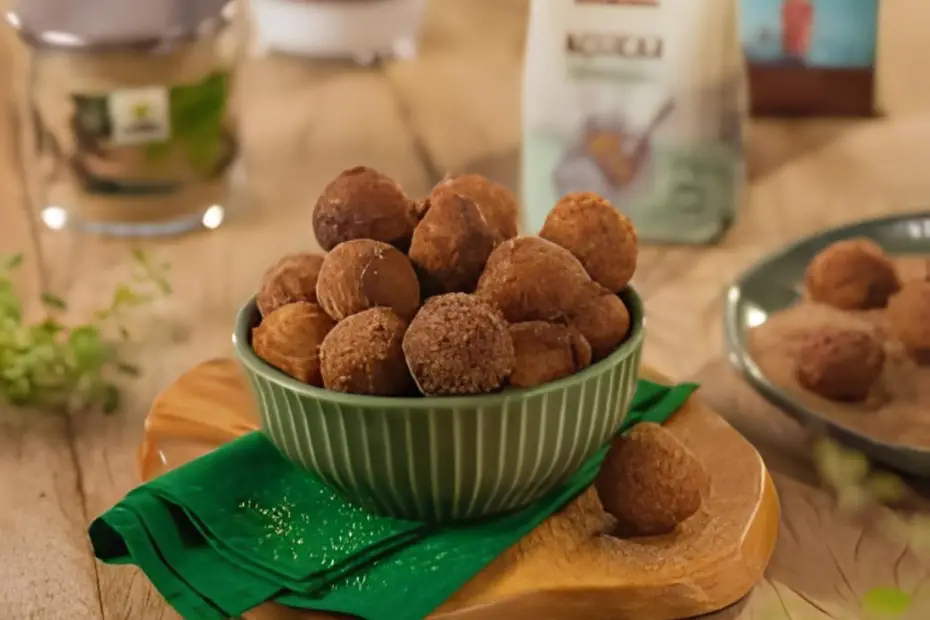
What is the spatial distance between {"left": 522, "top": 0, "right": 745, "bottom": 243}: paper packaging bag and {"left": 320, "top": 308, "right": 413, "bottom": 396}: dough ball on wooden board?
435 millimetres

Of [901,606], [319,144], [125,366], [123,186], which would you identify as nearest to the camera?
[901,606]

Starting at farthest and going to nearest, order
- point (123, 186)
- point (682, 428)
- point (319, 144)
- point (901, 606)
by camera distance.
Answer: point (319, 144) → point (123, 186) → point (682, 428) → point (901, 606)

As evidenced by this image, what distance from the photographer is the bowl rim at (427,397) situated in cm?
48

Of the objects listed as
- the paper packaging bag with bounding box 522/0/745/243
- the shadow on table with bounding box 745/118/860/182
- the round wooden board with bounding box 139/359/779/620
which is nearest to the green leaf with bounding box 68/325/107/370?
the round wooden board with bounding box 139/359/779/620

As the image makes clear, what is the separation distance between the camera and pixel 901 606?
17.9 inches

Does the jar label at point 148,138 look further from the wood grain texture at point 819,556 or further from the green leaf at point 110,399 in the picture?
the wood grain texture at point 819,556

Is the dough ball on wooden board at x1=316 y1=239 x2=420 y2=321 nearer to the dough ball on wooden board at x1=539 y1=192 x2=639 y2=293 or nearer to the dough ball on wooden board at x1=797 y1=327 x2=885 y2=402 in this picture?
the dough ball on wooden board at x1=539 y1=192 x2=639 y2=293

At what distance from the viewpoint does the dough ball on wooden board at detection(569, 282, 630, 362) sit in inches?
20.2

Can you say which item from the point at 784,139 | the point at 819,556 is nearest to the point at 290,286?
the point at 819,556

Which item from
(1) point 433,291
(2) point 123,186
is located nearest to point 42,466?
(1) point 433,291

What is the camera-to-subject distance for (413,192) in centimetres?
103

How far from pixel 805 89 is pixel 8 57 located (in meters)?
0.91

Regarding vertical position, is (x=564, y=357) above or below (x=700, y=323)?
above

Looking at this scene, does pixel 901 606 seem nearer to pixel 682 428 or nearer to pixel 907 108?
pixel 682 428
